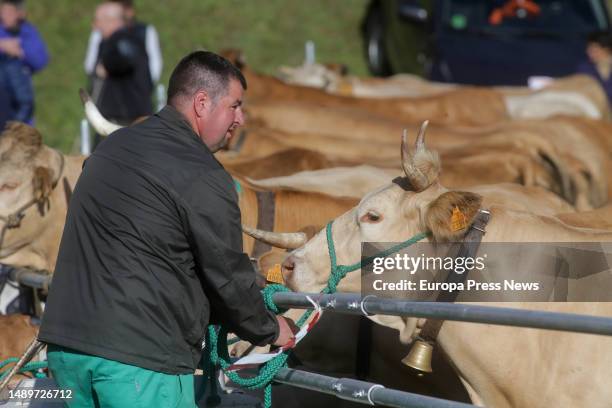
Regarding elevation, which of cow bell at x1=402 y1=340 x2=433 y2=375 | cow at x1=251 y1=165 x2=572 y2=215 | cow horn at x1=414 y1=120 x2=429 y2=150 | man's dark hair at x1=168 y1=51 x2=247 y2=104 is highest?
man's dark hair at x1=168 y1=51 x2=247 y2=104

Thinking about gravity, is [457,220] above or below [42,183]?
above

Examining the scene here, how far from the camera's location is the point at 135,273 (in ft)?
11.6

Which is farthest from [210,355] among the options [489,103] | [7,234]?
[489,103]

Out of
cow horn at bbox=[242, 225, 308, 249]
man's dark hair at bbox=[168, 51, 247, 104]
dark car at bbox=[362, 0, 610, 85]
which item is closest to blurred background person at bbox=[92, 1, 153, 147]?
dark car at bbox=[362, 0, 610, 85]

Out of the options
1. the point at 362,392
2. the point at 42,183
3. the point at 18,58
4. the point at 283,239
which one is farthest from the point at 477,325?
the point at 18,58

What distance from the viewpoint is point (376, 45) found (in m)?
17.2

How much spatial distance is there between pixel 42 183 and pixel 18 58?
13.2ft

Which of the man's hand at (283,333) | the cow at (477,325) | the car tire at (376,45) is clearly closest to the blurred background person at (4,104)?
the cow at (477,325)

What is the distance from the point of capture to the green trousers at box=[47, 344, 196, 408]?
3531mm

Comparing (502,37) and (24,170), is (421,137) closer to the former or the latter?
(24,170)

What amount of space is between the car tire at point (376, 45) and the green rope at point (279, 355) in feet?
41.8

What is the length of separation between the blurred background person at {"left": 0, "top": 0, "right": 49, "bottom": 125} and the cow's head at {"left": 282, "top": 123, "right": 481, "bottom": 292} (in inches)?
225

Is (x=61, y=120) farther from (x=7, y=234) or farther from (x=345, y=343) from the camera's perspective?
(x=345, y=343)

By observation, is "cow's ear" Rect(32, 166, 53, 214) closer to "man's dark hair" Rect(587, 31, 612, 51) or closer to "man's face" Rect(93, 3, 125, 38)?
"man's face" Rect(93, 3, 125, 38)
